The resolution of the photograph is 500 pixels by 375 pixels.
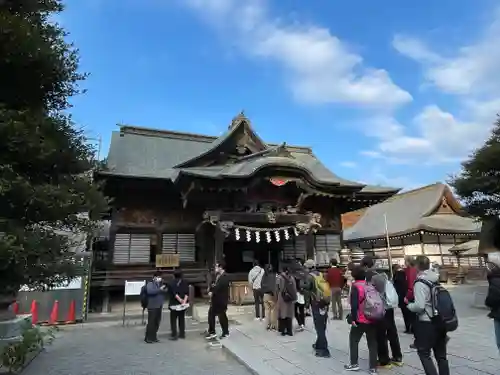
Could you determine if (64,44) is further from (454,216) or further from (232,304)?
(454,216)

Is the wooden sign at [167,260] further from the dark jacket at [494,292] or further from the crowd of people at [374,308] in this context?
the dark jacket at [494,292]

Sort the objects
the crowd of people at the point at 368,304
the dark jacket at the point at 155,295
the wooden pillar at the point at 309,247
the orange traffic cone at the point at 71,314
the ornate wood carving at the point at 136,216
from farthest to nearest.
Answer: the wooden pillar at the point at 309,247
the ornate wood carving at the point at 136,216
the orange traffic cone at the point at 71,314
the dark jacket at the point at 155,295
the crowd of people at the point at 368,304

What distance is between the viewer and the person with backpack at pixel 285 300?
8.01 m

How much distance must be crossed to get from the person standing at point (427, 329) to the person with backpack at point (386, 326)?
0.94m

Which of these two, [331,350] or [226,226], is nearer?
[331,350]

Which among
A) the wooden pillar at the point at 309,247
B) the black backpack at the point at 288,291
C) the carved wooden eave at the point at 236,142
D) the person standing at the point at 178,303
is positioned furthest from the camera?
the carved wooden eave at the point at 236,142

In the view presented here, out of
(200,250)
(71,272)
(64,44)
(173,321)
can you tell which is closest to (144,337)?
(173,321)

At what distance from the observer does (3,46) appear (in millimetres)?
5148

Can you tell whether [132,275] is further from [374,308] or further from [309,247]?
[374,308]

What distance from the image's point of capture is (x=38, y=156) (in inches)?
210

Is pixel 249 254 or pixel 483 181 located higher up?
pixel 483 181

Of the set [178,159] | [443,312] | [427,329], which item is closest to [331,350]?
[427,329]

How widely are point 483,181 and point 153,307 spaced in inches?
456

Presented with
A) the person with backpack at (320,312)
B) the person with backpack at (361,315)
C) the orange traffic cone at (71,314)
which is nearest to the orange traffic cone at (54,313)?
the orange traffic cone at (71,314)
